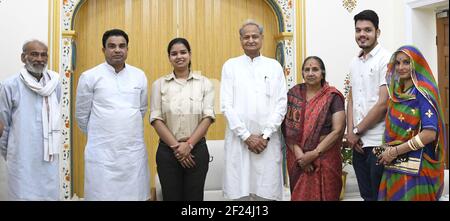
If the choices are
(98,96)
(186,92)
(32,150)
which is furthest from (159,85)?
(32,150)

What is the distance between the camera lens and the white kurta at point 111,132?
2150mm

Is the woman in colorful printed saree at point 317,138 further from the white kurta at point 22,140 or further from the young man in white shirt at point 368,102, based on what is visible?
the white kurta at point 22,140

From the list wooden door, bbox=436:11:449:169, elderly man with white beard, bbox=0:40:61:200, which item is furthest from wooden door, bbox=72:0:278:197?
wooden door, bbox=436:11:449:169

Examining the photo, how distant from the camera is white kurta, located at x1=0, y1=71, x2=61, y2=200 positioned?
2246 millimetres

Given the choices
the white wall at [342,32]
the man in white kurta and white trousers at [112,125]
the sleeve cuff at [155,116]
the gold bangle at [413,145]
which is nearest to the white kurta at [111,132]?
the man in white kurta and white trousers at [112,125]

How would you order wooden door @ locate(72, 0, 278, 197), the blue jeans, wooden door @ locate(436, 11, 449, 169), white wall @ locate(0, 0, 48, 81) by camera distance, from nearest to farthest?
the blue jeans, white wall @ locate(0, 0, 48, 81), wooden door @ locate(72, 0, 278, 197), wooden door @ locate(436, 11, 449, 169)

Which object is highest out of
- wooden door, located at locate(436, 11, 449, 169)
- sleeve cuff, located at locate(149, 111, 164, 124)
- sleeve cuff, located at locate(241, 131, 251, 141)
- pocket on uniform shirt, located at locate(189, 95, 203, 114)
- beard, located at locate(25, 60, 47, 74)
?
A: wooden door, located at locate(436, 11, 449, 169)

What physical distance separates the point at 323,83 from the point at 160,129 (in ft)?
2.94

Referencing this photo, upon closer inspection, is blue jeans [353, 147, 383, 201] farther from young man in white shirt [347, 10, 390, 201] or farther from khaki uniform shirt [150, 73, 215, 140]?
khaki uniform shirt [150, 73, 215, 140]

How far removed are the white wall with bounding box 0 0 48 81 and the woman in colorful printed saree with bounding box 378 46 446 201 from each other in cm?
270

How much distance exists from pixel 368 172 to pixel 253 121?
0.65m

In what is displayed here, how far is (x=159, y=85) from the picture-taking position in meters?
2.17

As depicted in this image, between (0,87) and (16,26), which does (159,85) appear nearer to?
(0,87)

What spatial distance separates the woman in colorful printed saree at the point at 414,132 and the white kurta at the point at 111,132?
49.5 inches
